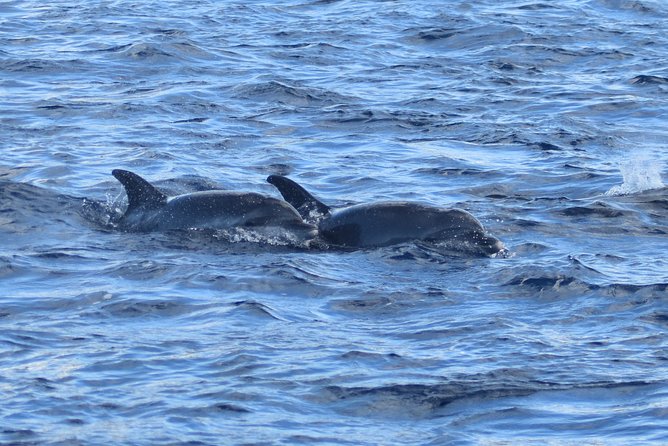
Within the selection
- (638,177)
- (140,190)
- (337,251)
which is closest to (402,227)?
(337,251)

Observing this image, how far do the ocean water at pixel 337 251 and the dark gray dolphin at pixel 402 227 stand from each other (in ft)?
0.69

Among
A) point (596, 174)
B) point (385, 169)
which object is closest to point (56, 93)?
point (385, 169)

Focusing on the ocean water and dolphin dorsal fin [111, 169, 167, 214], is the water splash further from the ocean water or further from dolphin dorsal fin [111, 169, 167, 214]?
dolphin dorsal fin [111, 169, 167, 214]

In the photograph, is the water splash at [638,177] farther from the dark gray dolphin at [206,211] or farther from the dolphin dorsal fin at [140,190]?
the dolphin dorsal fin at [140,190]

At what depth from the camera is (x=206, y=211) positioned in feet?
46.7

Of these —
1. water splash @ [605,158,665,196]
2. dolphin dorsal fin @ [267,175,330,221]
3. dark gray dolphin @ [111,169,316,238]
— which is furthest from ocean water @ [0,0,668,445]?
dolphin dorsal fin @ [267,175,330,221]

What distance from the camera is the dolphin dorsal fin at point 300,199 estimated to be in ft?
47.7

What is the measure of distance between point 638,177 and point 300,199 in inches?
189

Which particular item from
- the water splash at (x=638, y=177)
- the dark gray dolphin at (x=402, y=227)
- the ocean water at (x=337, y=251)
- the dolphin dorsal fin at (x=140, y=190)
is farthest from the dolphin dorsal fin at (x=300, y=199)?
the water splash at (x=638, y=177)

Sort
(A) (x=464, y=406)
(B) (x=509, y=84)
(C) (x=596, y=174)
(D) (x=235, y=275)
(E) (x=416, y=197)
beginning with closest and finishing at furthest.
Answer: (A) (x=464, y=406) < (D) (x=235, y=275) < (E) (x=416, y=197) < (C) (x=596, y=174) < (B) (x=509, y=84)

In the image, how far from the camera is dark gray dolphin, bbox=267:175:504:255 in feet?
45.5

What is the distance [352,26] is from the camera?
28250mm

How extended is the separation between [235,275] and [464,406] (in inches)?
141

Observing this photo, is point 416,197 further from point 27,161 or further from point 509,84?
point 509,84
